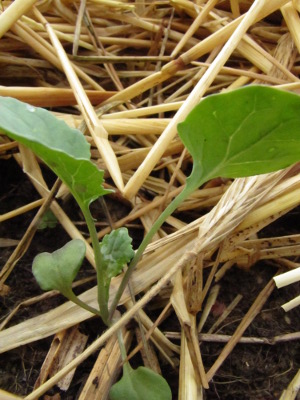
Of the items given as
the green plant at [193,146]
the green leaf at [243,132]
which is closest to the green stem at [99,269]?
the green plant at [193,146]

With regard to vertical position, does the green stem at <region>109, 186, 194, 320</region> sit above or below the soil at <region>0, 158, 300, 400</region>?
above

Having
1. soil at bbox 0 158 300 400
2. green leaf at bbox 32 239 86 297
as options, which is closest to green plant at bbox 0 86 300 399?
green leaf at bbox 32 239 86 297

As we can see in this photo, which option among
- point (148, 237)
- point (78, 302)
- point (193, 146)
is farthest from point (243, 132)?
point (78, 302)

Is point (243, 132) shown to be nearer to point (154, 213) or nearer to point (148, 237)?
point (148, 237)

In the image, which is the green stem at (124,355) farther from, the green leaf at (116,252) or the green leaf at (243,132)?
the green leaf at (243,132)

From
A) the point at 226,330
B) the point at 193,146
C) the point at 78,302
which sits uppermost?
the point at 193,146

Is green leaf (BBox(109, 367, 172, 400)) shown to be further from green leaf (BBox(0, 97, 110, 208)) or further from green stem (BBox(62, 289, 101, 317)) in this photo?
green leaf (BBox(0, 97, 110, 208))
